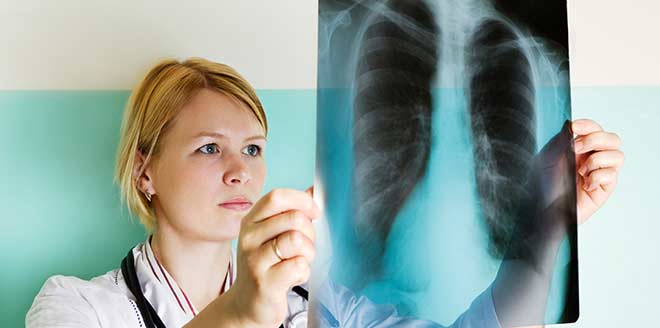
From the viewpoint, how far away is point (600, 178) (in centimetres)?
100

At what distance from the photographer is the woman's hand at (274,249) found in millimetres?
723

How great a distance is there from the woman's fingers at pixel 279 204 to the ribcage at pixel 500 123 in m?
0.26

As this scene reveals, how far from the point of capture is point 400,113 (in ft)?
2.84

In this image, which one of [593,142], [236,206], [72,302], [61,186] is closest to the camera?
[593,142]

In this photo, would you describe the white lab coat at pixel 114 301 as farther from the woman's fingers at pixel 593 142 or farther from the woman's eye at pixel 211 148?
the woman's fingers at pixel 593 142

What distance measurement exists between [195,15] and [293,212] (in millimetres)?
734

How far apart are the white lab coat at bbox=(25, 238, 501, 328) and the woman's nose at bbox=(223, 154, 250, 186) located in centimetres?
18

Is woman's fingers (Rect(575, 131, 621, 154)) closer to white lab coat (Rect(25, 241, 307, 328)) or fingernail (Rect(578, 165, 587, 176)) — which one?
fingernail (Rect(578, 165, 587, 176))

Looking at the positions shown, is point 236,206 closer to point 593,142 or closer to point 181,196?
point 181,196

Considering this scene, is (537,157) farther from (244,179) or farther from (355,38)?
(244,179)

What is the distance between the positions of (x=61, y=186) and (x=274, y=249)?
2.43 ft

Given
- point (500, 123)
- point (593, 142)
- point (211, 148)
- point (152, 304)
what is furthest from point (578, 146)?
point (152, 304)

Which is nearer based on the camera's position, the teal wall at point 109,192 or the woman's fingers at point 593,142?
the woman's fingers at point 593,142

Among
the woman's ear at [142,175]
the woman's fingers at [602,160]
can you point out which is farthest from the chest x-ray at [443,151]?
the woman's ear at [142,175]
